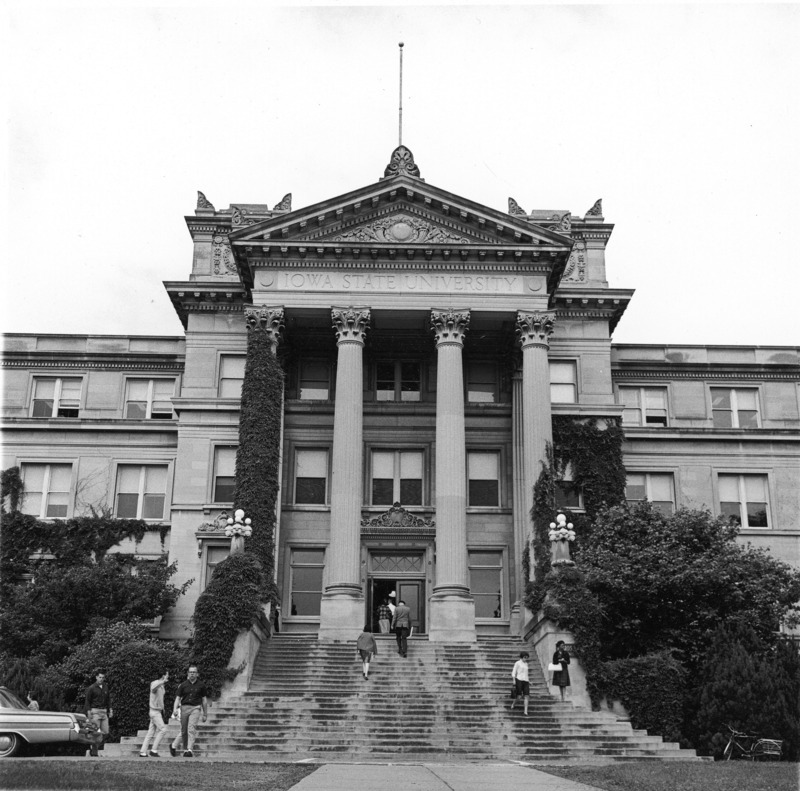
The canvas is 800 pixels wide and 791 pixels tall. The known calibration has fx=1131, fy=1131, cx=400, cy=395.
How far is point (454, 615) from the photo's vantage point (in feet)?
131

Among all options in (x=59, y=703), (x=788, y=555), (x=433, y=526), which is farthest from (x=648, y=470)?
(x=59, y=703)

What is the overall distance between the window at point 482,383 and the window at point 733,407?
10970mm

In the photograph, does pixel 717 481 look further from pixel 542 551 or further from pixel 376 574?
pixel 376 574

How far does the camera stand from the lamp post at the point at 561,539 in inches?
1510

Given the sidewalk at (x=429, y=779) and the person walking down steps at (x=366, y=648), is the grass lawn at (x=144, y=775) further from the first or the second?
the person walking down steps at (x=366, y=648)

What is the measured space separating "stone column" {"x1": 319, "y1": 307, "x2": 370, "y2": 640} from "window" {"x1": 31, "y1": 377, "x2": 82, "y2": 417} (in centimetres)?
1431

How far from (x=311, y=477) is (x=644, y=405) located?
1607 centimetres

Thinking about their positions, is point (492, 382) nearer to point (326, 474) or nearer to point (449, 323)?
point (449, 323)

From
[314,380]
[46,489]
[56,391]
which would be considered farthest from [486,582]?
[56,391]

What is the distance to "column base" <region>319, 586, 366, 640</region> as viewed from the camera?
39688mm

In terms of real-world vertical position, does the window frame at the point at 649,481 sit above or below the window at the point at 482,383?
below

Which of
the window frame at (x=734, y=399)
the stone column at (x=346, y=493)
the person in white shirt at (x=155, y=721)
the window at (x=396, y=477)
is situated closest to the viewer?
the person in white shirt at (x=155, y=721)

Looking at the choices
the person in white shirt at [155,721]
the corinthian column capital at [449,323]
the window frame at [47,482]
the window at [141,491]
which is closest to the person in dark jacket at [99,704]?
the person in white shirt at [155,721]

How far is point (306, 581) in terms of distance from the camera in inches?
1818
